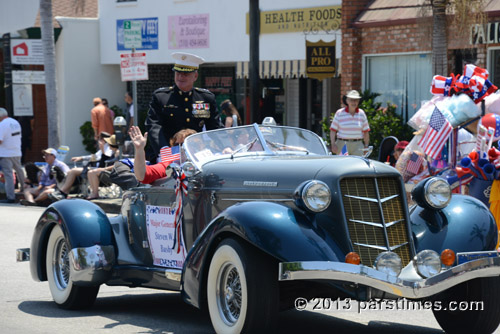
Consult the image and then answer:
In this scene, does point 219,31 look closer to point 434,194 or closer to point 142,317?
point 142,317

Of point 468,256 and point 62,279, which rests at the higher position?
point 468,256

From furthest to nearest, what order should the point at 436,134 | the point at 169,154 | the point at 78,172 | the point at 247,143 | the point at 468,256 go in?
the point at 78,172
the point at 436,134
the point at 169,154
the point at 247,143
the point at 468,256

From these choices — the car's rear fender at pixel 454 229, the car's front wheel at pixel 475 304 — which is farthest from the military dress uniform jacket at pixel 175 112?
the car's front wheel at pixel 475 304

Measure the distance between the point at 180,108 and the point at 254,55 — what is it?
7.68 metres

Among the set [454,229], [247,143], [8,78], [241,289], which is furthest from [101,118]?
[241,289]

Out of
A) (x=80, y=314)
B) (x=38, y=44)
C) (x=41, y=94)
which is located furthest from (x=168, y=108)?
(x=41, y=94)

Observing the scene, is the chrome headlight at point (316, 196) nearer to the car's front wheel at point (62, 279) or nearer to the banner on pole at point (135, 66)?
the car's front wheel at point (62, 279)

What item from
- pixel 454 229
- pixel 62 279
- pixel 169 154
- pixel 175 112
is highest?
pixel 175 112

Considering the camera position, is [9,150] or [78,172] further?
[9,150]

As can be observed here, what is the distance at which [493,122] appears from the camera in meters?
9.23

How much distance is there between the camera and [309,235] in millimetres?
6035

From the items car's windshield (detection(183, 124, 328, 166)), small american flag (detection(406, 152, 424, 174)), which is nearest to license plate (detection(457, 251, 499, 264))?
car's windshield (detection(183, 124, 328, 166))

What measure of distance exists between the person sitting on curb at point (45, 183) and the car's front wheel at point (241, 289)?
1228 centimetres

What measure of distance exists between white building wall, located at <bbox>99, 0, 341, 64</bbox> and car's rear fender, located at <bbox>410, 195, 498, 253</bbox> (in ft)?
47.7
